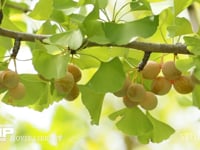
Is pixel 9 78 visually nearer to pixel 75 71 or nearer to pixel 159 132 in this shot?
pixel 75 71

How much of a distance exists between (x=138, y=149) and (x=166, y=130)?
0.64 m

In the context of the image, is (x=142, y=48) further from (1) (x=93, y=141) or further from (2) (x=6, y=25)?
(1) (x=93, y=141)

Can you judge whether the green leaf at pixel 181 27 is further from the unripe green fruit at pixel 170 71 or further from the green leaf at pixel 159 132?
the green leaf at pixel 159 132

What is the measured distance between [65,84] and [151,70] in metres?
0.11

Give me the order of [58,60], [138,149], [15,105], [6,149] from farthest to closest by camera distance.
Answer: [138,149] < [6,149] < [15,105] < [58,60]

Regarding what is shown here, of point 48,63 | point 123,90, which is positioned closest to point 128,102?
point 123,90

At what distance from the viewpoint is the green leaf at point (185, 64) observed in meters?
0.52

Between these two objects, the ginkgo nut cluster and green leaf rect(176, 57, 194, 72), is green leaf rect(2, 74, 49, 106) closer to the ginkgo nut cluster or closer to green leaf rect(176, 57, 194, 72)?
the ginkgo nut cluster

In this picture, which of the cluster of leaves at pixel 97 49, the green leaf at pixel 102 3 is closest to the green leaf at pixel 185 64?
the cluster of leaves at pixel 97 49

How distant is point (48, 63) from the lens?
0.51 m

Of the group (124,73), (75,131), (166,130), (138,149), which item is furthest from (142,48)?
(138,149)

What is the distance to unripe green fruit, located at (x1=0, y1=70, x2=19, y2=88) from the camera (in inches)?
21.6

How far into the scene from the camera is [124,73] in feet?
1.76

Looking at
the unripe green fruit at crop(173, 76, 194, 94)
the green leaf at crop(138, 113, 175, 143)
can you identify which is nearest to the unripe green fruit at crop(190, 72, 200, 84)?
the unripe green fruit at crop(173, 76, 194, 94)
